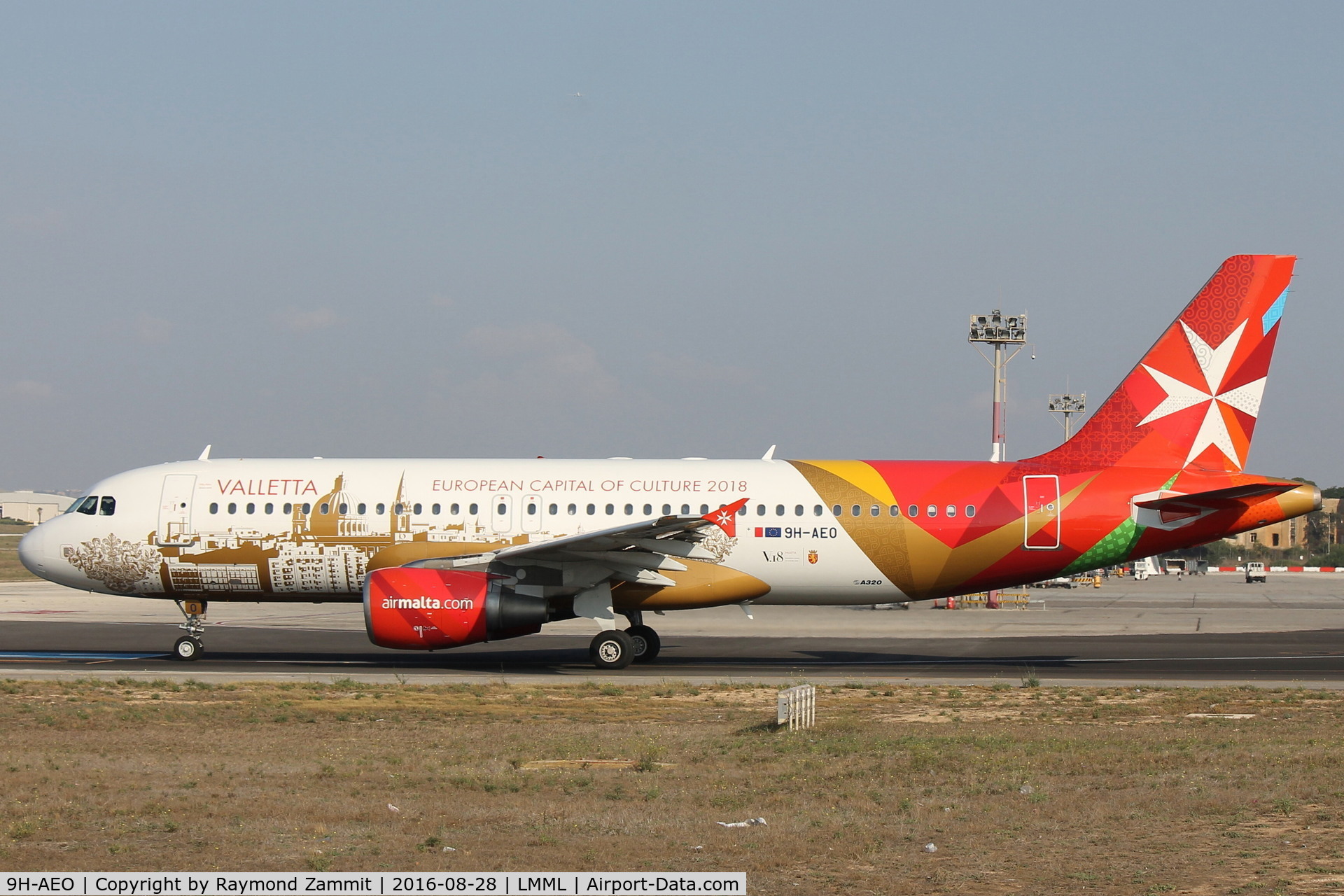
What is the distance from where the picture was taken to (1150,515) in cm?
2434

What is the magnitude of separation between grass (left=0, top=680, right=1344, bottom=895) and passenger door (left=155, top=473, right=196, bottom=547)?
5868mm

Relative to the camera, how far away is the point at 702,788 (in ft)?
40.7

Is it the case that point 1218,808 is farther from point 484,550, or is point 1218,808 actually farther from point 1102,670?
point 484,550

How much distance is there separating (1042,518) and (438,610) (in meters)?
11.7

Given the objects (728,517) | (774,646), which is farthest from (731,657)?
(728,517)

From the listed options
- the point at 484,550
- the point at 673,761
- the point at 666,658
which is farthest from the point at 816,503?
the point at 673,761

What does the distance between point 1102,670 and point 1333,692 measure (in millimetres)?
4747

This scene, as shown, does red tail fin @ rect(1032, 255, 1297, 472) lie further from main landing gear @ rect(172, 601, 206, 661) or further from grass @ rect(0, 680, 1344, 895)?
main landing gear @ rect(172, 601, 206, 661)

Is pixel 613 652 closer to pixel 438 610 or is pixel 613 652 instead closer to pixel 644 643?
pixel 644 643

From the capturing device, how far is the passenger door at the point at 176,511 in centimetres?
2516

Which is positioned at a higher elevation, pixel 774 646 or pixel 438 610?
pixel 438 610

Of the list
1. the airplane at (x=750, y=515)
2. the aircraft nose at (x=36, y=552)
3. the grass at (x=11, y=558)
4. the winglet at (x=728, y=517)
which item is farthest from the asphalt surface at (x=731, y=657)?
the grass at (x=11, y=558)

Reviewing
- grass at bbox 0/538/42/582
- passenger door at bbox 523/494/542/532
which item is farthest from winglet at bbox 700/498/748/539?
grass at bbox 0/538/42/582

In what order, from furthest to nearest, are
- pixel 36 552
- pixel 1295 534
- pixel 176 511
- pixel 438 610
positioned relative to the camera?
pixel 1295 534, pixel 36 552, pixel 176 511, pixel 438 610
